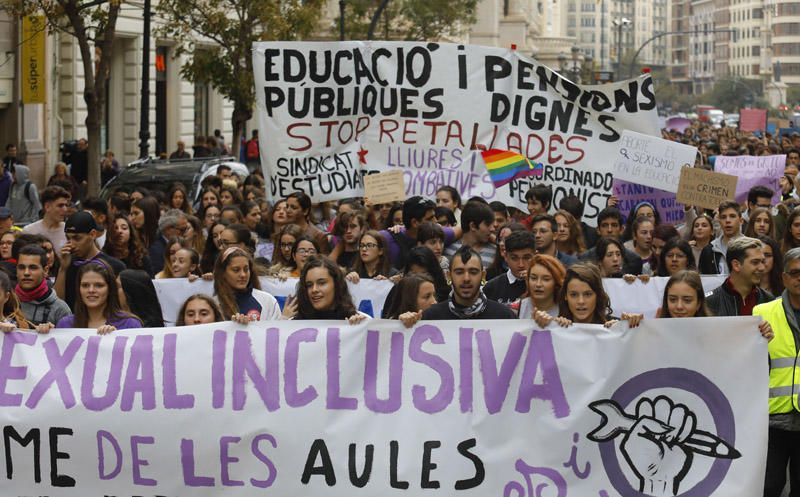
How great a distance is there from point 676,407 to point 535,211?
5861 mm

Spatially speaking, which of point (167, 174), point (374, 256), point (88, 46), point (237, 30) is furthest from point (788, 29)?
point (374, 256)

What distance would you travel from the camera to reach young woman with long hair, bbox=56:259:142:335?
7.48m

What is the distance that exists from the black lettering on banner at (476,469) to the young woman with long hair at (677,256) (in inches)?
129

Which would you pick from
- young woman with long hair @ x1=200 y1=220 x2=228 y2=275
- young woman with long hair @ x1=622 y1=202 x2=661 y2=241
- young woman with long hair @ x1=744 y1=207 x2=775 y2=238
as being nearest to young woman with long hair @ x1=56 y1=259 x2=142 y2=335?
young woman with long hair @ x1=200 y1=220 x2=228 y2=275

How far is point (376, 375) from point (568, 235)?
4135 mm

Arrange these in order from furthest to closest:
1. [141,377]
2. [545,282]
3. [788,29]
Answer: [788,29]
[545,282]
[141,377]

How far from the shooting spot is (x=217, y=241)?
33.6 ft

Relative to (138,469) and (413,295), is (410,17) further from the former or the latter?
(138,469)

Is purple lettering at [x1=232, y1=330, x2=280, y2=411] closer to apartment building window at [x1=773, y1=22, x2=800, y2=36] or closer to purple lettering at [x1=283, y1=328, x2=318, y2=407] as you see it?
purple lettering at [x1=283, y1=328, x2=318, y2=407]

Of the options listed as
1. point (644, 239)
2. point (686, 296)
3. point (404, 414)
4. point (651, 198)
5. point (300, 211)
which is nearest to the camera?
point (404, 414)

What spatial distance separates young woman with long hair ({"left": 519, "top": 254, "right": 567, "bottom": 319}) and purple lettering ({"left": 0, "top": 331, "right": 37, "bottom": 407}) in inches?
93.9

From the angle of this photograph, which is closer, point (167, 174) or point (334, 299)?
point (334, 299)

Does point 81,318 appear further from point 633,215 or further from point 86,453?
point 633,215

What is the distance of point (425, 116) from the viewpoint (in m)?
13.2
